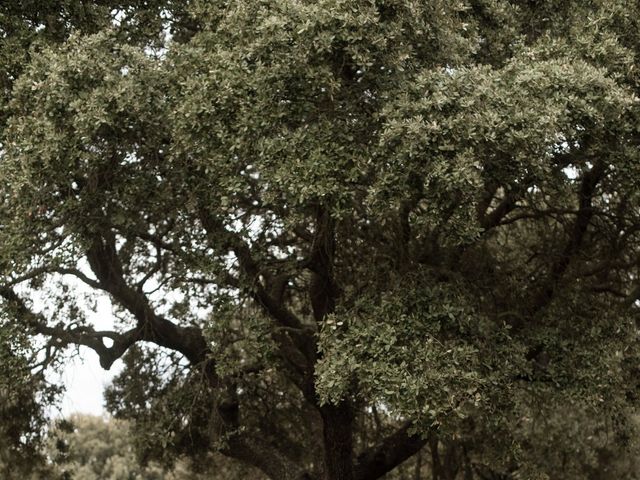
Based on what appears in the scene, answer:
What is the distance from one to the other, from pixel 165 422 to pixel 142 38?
6.31 metres

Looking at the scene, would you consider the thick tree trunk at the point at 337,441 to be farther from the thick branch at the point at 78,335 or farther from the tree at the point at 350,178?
the thick branch at the point at 78,335

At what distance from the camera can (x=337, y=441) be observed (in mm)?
13242

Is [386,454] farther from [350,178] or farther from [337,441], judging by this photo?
[350,178]

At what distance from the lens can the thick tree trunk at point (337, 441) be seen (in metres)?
13.2

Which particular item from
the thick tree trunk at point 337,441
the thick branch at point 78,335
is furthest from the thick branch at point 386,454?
the thick branch at point 78,335

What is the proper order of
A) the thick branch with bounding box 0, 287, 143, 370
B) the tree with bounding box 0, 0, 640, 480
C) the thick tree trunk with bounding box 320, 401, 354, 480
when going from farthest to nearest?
the thick tree trunk with bounding box 320, 401, 354, 480, the thick branch with bounding box 0, 287, 143, 370, the tree with bounding box 0, 0, 640, 480

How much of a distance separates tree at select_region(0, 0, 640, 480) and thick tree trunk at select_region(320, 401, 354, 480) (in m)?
0.03

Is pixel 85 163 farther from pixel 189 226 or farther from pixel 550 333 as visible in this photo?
pixel 550 333

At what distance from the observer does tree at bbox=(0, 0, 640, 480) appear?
355 inches

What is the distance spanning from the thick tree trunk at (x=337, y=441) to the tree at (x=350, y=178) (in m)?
0.03

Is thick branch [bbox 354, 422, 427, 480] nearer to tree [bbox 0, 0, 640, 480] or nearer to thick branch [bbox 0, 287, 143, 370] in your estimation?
tree [bbox 0, 0, 640, 480]

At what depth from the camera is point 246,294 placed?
37.1ft

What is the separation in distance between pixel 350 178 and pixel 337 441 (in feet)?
18.4

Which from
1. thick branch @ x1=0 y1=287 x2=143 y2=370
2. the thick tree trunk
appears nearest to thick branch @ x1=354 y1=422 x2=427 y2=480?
the thick tree trunk
